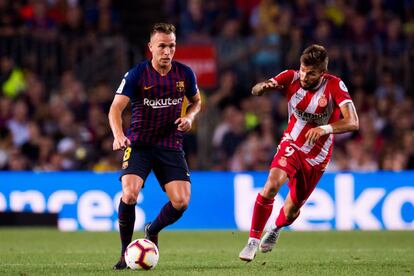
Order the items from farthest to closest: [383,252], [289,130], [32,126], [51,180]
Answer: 1. [32,126]
2. [51,180]
3. [383,252]
4. [289,130]

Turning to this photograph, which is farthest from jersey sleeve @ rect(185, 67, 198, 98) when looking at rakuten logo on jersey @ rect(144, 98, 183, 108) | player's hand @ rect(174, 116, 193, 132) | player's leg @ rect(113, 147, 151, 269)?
player's leg @ rect(113, 147, 151, 269)

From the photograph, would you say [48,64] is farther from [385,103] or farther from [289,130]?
[289,130]

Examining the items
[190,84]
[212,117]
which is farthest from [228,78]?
[190,84]

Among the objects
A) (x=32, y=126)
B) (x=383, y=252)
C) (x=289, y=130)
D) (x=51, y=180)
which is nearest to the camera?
(x=289, y=130)

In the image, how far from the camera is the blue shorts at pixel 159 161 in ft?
30.9

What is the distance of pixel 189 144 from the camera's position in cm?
1811

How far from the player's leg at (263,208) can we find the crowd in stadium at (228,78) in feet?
23.7

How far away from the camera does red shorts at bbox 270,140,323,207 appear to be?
985cm

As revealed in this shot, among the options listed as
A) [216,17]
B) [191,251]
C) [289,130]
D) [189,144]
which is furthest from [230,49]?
[289,130]

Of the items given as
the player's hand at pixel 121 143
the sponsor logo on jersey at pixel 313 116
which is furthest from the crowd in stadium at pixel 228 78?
the player's hand at pixel 121 143

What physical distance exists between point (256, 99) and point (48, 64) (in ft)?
12.8

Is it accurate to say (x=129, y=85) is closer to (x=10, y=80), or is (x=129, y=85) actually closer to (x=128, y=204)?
(x=128, y=204)

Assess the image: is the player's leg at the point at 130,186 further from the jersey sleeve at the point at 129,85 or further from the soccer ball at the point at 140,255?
the jersey sleeve at the point at 129,85

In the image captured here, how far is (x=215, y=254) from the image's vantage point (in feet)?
36.6
